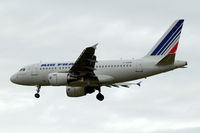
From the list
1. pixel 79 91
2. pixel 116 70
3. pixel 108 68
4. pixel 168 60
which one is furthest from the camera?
pixel 79 91

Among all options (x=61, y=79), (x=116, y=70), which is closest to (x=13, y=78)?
(x=61, y=79)

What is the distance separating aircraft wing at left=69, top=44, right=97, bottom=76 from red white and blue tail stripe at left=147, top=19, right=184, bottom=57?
6277 millimetres

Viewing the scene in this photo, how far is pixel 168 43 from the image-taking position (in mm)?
50812

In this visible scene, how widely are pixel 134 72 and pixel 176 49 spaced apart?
5.23 m

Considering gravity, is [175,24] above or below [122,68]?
above

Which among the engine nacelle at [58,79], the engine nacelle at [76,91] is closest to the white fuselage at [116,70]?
the engine nacelle at [58,79]

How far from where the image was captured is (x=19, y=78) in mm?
53688

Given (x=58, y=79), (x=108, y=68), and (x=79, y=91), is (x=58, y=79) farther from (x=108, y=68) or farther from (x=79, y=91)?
(x=79, y=91)

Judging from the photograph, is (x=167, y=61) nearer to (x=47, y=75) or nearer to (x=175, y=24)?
(x=175, y=24)

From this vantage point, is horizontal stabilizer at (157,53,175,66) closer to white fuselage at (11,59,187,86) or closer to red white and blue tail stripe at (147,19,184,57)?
white fuselage at (11,59,187,86)

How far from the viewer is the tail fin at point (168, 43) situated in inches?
1981

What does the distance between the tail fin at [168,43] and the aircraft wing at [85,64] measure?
6.14m

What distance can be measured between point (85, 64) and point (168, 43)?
897 cm

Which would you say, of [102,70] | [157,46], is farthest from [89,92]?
[157,46]
